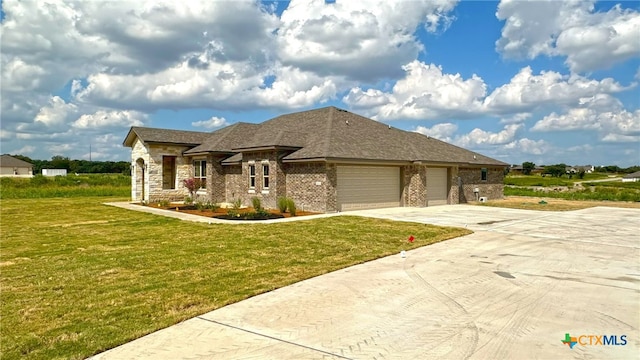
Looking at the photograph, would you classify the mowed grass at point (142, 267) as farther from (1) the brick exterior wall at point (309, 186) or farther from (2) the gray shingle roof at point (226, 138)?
(2) the gray shingle roof at point (226, 138)

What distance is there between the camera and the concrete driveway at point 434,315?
472 centimetres

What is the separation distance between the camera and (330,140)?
22.0 m

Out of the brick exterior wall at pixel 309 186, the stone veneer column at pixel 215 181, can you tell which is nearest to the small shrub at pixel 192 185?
the stone veneer column at pixel 215 181

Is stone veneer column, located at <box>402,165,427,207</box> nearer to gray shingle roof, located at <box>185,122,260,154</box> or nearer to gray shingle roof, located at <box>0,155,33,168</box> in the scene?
gray shingle roof, located at <box>185,122,260,154</box>

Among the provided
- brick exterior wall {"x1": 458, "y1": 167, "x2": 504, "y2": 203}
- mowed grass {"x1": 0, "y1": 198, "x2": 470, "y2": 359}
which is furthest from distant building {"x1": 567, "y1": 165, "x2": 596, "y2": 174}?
mowed grass {"x1": 0, "y1": 198, "x2": 470, "y2": 359}

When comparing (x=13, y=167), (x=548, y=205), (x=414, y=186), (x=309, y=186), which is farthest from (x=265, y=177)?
(x=13, y=167)

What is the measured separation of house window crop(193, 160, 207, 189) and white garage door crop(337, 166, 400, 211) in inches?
411

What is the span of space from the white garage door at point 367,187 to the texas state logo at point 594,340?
16.0 m

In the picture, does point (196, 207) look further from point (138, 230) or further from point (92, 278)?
point (92, 278)

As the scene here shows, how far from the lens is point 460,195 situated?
1119 inches

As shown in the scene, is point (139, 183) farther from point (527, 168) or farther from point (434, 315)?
point (527, 168)

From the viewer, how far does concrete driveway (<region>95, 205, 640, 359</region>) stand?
4719 mm

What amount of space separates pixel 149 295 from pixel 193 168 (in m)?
22.0

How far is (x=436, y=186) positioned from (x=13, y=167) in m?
87.6
